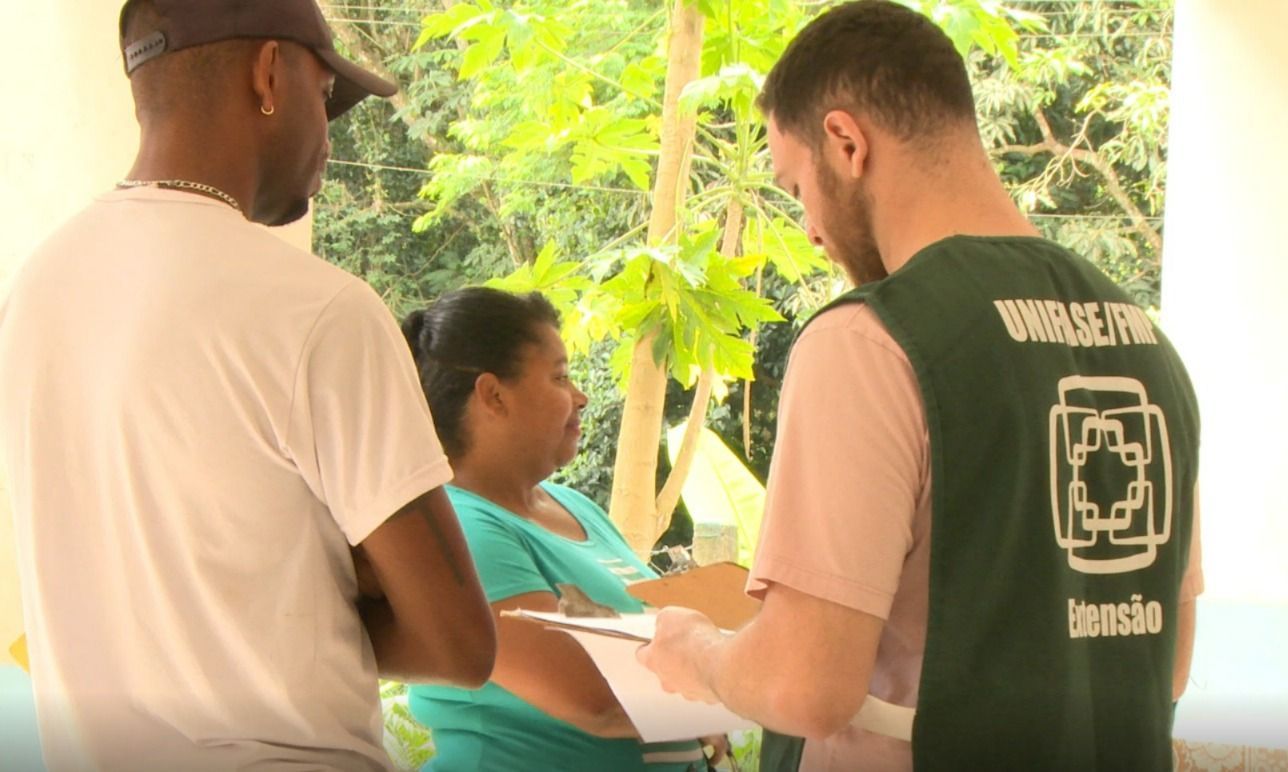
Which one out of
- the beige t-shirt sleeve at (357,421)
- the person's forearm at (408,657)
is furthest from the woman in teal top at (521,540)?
the beige t-shirt sleeve at (357,421)

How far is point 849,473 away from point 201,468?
1.73 ft

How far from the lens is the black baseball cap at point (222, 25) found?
123cm

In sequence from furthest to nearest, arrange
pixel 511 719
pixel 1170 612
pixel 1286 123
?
pixel 1286 123, pixel 511 719, pixel 1170 612

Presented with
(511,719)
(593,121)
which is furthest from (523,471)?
(593,121)

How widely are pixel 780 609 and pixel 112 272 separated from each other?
62 cm

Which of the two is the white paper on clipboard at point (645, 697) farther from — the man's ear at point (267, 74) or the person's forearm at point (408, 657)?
the man's ear at point (267, 74)

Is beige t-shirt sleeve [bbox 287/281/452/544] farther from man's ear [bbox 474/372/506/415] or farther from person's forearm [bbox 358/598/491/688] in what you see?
man's ear [bbox 474/372/506/415]

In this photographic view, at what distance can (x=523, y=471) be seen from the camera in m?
2.14

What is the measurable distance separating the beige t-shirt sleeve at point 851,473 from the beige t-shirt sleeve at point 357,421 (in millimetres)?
305

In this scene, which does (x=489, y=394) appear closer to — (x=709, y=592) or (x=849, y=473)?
(x=709, y=592)

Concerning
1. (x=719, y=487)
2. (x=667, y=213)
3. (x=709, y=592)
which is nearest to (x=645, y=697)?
(x=709, y=592)

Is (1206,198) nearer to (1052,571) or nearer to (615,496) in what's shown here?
(615,496)

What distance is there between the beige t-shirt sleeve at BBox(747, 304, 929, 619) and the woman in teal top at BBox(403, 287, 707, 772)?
731 mm

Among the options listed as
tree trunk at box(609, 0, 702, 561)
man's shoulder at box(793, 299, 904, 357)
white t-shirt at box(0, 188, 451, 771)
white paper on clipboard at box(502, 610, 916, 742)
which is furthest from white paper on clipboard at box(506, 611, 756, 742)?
tree trunk at box(609, 0, 702, 561)
